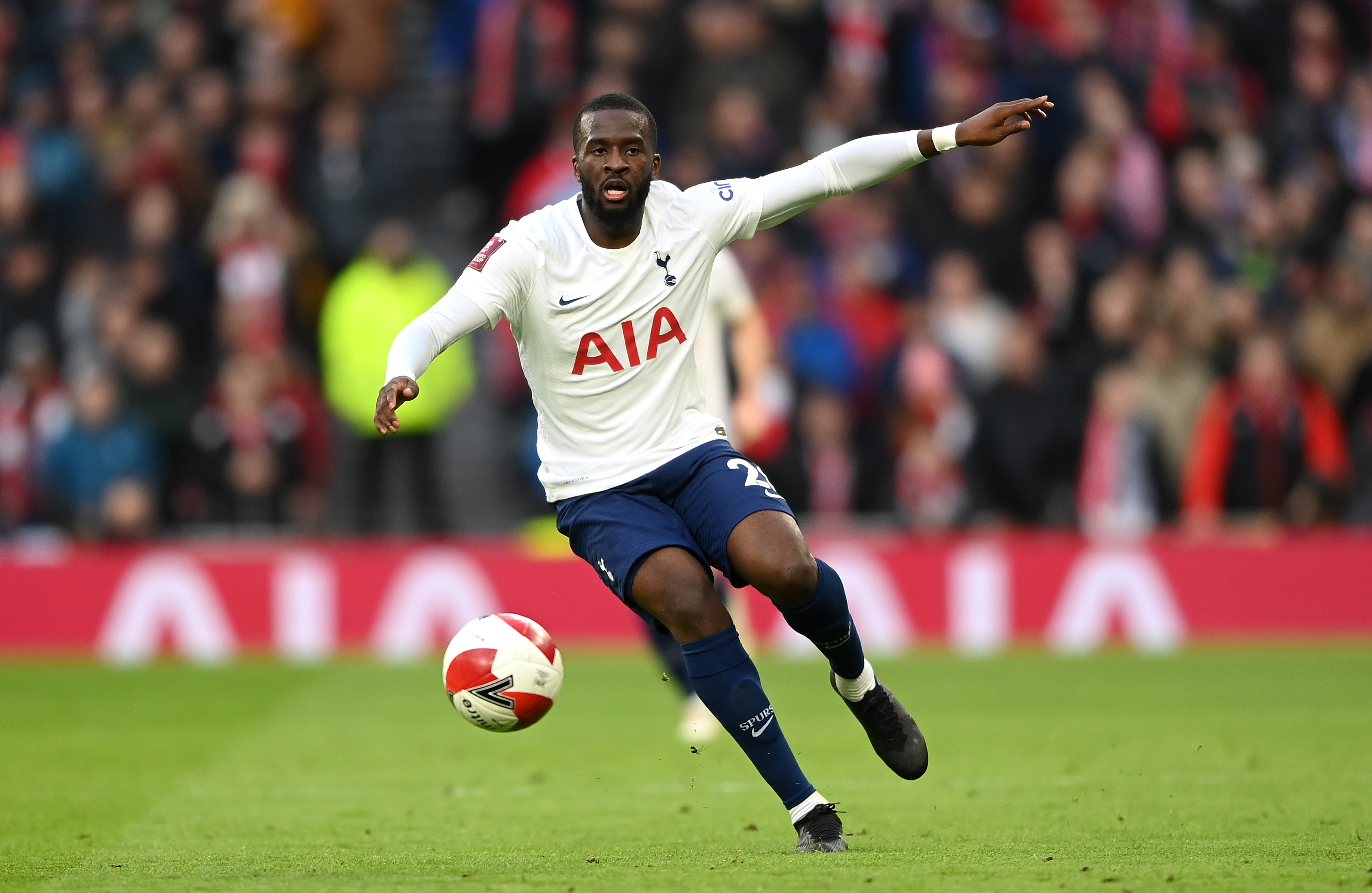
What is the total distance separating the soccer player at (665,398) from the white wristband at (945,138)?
11 mm

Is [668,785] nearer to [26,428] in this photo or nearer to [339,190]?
[26,428]

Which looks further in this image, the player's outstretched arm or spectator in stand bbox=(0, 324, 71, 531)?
spectator in stand bbox=(0, 324, 71, 531)

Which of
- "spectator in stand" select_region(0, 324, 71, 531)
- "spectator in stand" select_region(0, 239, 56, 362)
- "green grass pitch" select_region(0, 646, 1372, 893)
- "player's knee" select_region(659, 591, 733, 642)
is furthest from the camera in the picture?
"spectator in stand" select_region(0, 239, 56, 362)

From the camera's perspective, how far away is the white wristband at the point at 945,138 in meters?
6.80

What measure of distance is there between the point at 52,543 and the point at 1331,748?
10.1 m

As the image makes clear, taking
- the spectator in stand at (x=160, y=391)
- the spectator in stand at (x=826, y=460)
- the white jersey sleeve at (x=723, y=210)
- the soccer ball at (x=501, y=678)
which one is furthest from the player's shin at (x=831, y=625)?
the spectator in stand at (x=160, y=391)

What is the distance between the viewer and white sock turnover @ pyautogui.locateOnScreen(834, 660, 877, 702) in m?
6.82

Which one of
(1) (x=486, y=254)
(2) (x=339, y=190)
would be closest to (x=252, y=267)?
(2) (x=339, y=190)

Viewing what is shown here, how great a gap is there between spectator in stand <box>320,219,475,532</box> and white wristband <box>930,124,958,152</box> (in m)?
8.04

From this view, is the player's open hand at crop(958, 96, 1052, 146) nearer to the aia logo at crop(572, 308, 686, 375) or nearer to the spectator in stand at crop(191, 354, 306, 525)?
the aia logo at crop(572, 308, 686, 375)

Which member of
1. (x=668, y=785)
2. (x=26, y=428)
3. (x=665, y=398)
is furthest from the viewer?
(x=26, y=428)

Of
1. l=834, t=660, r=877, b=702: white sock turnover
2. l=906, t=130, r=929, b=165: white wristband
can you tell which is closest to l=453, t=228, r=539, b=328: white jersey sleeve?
l=906, t=130, r=929, b=165: white wristband

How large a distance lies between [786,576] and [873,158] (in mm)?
1560

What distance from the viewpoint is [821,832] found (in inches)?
253
